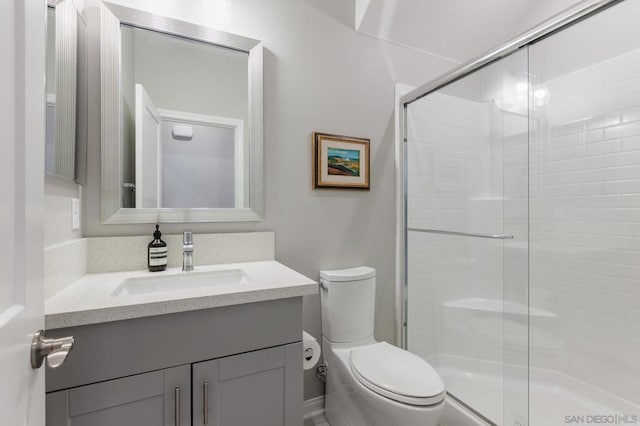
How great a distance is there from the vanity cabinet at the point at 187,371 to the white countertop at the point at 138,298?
0.03 m

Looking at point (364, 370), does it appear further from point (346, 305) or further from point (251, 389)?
point (251, 389)

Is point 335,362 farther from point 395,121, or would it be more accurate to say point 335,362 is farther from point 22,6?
point 22,6

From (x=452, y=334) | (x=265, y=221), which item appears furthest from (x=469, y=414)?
(x=265, y=221)

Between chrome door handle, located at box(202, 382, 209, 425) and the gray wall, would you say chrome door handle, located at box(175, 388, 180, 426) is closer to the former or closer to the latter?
chrome door handle, located at box(202, 382, 209, 425)

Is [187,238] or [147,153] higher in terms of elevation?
[147,153]

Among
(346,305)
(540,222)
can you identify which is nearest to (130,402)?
(346,305)

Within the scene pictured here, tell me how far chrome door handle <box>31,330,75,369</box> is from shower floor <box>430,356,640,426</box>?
1.77 metres

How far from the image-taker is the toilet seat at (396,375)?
117 centimetres

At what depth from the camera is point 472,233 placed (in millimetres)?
1869

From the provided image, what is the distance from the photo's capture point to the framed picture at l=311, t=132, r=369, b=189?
1.68 m

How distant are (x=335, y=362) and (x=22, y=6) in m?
1.62

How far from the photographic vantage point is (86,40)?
1.24 metres

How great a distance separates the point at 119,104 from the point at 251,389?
1229 mm

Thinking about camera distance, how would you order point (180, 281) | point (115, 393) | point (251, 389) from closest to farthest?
point (115, 393) < point (251, 389) < point (180, 281)
